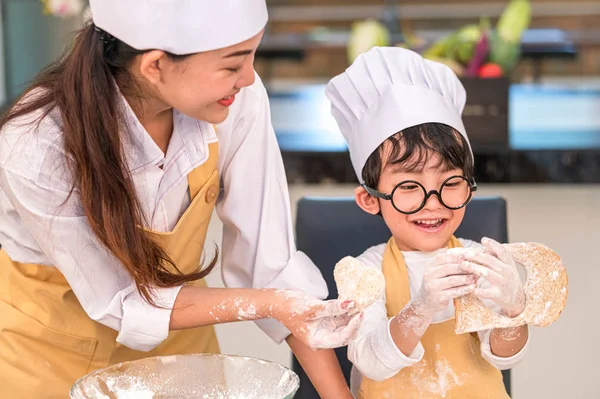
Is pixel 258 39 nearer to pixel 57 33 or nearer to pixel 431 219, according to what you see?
pixel 431 219

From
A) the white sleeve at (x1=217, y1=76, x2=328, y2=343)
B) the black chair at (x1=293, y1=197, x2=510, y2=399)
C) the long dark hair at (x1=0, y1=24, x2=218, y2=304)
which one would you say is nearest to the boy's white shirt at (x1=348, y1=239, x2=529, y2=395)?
the white sleeve at (x1=217, y1=76, x2=328, y2=343)

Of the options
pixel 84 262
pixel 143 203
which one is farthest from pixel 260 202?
pixel 84 262

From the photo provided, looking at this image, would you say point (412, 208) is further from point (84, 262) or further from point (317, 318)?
point (84, 262)

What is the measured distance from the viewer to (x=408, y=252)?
4.65 ft

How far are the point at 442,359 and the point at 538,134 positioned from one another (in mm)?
2800

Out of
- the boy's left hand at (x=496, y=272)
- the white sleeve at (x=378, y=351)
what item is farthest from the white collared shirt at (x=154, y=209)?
the boy's left hand at (x=496, y=272)

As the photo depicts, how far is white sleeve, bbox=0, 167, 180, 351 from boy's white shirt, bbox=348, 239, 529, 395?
29 centimetres

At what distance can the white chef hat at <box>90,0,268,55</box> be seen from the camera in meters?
1.11

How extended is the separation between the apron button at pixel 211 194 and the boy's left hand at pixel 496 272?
46cm

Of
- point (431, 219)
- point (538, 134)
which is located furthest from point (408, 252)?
point (538, 134)

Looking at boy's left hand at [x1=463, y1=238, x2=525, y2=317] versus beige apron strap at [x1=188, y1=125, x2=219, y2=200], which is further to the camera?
beige apron strap at [x1=188, y1=125, x2=219, y2=200]

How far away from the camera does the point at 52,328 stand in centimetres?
135

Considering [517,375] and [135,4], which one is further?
[517,375]

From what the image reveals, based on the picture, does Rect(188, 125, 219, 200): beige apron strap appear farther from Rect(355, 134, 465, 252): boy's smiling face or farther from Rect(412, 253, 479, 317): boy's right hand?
Rect(412, 253, 479, 317): boy's right hand
